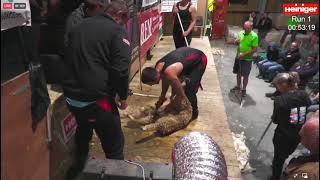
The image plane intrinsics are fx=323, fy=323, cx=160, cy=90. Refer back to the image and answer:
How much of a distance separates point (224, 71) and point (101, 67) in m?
8.66

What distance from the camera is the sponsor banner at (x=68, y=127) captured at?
2.91m

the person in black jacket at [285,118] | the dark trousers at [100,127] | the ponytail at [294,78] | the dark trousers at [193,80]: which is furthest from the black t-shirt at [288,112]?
the dark trousers at [100,127]

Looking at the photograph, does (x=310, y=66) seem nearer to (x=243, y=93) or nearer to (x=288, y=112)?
(x=288, y=112)

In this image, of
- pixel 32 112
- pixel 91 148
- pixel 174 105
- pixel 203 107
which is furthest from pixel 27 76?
pixel 203 107

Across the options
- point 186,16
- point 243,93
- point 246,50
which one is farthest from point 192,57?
point 243,93

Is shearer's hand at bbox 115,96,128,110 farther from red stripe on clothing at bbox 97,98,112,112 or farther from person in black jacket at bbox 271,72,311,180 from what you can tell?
person in black jacket at bbox 271,72,311,180

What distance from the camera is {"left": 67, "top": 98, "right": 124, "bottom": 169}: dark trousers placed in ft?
9.13

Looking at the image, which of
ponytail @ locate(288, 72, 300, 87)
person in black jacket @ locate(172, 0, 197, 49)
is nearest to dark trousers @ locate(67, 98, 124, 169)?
ponytail @ locate(288, 72, 300, 87)

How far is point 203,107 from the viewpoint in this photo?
213 inches

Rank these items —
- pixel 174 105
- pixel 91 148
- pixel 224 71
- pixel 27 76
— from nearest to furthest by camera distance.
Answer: pixel 27 76
pixel 91 148
pixel 174 105
pixel 224 71

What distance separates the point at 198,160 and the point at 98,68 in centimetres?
112

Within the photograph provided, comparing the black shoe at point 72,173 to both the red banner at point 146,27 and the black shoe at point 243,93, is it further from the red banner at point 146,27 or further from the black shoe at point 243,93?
the black shoe at point 243,93

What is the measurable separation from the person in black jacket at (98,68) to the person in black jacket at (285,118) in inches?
62.7

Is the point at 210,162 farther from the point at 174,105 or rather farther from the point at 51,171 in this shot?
the point at 174,105
